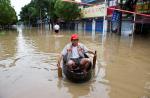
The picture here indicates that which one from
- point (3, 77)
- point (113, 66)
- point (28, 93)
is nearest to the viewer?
point (28, 93)

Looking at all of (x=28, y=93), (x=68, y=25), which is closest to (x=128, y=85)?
(x=28, y=93)

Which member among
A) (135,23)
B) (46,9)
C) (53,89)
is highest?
(46,9)

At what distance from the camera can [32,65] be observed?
10406 mm

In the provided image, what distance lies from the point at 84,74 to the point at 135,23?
24.0 m

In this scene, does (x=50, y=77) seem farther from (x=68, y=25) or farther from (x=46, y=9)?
(x=46, y=9)

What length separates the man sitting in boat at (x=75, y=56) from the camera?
7344mm

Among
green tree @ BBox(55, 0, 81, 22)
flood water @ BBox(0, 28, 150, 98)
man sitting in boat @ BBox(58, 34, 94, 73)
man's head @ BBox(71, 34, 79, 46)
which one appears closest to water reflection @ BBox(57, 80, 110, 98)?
flood water @ BBox(0, 28, 150, 98)

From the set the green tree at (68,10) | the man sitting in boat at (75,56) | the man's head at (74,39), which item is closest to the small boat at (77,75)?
the man sitting in boat at (75,56)

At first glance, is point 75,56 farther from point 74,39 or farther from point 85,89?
point 85,89

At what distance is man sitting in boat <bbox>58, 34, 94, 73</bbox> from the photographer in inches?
289

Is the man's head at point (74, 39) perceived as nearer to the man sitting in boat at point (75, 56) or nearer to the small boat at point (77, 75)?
the man sitting in boat at point (75, 56)

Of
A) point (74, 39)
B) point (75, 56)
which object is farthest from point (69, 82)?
point (74, 39)

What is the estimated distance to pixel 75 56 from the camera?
7.78m

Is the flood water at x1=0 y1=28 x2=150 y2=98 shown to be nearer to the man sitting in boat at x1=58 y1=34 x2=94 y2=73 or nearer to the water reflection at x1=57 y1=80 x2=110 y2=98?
the water reflection at x1=57 y1=80 x2=110 y2=98
